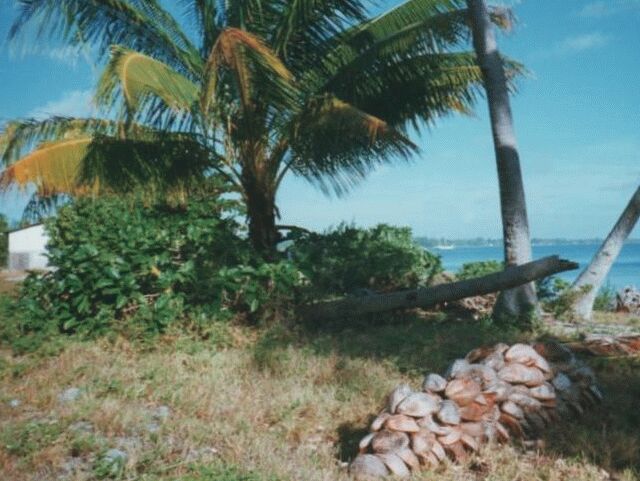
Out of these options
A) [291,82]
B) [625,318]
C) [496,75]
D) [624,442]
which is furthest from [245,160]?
[625,318]

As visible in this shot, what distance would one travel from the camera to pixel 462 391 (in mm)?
3225

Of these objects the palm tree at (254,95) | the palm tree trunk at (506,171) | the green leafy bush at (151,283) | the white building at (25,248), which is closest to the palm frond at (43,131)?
the palm tree at (254,95)

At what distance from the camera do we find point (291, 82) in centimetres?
621

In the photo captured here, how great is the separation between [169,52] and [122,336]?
4.25 metres

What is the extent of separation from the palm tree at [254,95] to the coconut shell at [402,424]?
3.30 metres

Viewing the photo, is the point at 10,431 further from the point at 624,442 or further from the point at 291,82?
the point at 291,82

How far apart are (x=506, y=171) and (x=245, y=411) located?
14.5ft

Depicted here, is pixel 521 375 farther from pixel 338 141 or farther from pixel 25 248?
pixel 25 248

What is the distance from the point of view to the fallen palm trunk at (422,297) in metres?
5.79

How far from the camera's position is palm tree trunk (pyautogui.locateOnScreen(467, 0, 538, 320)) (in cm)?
633

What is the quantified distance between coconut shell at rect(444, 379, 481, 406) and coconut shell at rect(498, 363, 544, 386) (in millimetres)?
270

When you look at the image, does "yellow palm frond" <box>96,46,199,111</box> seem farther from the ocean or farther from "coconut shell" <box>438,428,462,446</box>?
the ocean

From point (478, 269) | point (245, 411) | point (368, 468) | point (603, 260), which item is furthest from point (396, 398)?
point (478, 269)

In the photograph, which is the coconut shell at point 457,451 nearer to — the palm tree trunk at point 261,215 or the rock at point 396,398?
the rock at point 396,398
